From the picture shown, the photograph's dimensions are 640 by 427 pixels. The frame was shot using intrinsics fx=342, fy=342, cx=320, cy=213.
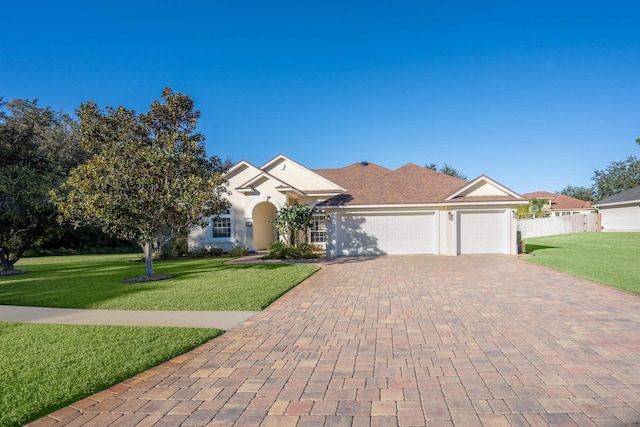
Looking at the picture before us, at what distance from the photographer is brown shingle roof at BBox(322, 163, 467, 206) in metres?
18.1

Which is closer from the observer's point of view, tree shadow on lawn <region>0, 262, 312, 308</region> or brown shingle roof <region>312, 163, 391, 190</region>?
tree shadow on lawn <region>0, 262, 312, 308</region>

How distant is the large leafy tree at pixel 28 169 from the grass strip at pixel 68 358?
400 inches

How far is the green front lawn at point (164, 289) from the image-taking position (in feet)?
26.7

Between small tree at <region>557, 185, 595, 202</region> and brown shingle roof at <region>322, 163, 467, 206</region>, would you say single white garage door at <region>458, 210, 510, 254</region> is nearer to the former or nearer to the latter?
brown shingle roof at <region>322, 163, 467, 206</region>

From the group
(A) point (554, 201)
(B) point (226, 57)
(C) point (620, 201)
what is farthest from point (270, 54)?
(A) point (554, 201)

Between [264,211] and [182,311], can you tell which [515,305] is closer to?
[182,311]

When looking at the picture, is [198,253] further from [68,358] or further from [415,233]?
[68,358]

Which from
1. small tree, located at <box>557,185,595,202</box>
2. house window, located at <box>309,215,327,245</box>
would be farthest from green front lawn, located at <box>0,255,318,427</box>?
small tree, located at <box>557,185,595,202</box>

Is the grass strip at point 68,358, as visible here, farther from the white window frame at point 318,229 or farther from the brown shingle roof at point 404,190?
the white window frame at point 318,229

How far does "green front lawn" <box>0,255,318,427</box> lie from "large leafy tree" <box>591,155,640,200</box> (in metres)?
59.2

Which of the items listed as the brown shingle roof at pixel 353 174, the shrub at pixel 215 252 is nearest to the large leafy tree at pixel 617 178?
the brown shingle roof at pixel 353 174

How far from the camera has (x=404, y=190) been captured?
62.4 feet

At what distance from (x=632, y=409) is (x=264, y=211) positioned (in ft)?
68.9

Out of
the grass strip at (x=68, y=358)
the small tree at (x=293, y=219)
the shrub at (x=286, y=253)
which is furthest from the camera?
the small tree at (x=293, y=219)
